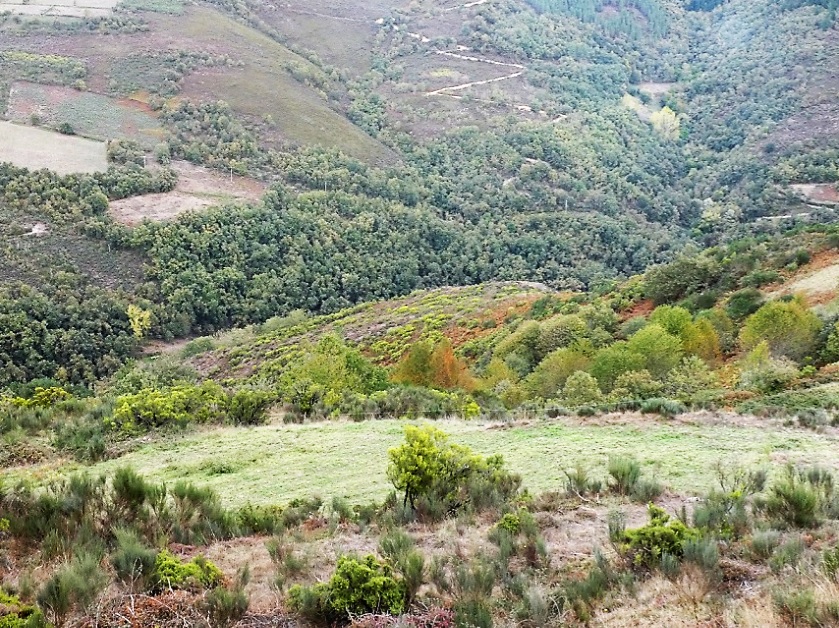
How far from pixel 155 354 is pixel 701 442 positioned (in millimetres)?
56120

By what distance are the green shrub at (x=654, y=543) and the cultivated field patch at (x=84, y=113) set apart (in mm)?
91172

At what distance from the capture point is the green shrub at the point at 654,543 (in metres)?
6.68

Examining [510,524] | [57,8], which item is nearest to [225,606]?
[510,524]

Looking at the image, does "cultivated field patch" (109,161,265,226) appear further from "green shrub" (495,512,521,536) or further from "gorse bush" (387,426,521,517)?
"green shrub" (495,512,521,536)

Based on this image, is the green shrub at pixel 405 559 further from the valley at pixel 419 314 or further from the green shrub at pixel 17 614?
the green shrub at pixel 17 614

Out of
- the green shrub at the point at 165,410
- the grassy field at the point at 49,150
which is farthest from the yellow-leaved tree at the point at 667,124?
the green shrub at the point at 165,410

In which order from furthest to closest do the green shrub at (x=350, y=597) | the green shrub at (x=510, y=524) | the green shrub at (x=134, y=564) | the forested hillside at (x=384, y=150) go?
the forested hillside at (x=384, y=150)
the green shrub at (x=510, y=524)
the green shrub at (x=134, y=564)
the green shrub at (x=350, y=597)

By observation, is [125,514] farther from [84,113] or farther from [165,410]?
[84,113]

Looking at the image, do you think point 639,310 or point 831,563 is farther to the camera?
point 639,310

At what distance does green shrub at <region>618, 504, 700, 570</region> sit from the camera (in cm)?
668

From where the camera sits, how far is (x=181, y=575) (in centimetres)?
671

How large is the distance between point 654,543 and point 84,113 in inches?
3937

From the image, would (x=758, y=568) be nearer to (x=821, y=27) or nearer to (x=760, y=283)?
(x=760, y=283)

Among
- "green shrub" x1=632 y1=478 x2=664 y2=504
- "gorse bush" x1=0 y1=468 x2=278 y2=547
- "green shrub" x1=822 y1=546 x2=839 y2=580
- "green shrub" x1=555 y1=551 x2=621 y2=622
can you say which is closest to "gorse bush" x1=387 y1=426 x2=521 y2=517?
"green shrub" x1=632 y1=478 x2=664 y2=504
